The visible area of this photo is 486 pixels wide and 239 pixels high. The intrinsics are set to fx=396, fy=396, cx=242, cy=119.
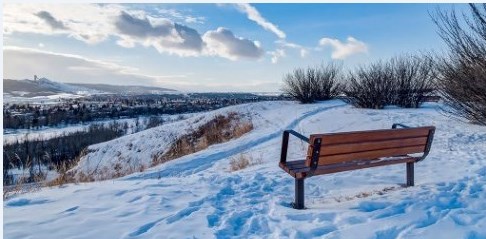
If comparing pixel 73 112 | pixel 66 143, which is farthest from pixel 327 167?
pixel 73 112

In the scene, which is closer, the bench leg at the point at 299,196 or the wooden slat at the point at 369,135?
the wooden slat at the point at 369,135

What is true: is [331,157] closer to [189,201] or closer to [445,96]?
[189,201]

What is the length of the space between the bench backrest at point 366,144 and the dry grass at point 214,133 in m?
11.8

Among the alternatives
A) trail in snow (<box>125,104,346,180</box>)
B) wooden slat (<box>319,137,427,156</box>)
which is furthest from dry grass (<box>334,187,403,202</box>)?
trail in snow (<box>125,104,346,180</box>)

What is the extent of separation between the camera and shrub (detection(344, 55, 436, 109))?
20.3 m

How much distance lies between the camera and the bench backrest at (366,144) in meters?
4.48

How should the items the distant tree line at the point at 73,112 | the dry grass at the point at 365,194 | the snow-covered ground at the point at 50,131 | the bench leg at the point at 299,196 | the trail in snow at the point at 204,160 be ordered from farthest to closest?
the distant tree line at the point at 73,112 → the snow-covered ground at the point at 50,131 → the trail in snow at the point at 204,160 → the dry grass at the point at 365,194 → the bench leg at the point at 299,196

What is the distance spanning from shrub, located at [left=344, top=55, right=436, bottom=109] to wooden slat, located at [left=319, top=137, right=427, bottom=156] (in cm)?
1501

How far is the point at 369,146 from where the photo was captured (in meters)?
4.96

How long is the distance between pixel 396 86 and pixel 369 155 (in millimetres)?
17200

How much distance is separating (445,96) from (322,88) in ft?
56.2

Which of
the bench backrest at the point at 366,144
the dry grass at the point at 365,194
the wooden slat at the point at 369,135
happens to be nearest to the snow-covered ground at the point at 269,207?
the dry grass at the point at 365,194

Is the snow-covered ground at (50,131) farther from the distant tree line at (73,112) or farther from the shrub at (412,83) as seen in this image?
the shrub at (412,83)

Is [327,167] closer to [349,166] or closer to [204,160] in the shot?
[349,166]
